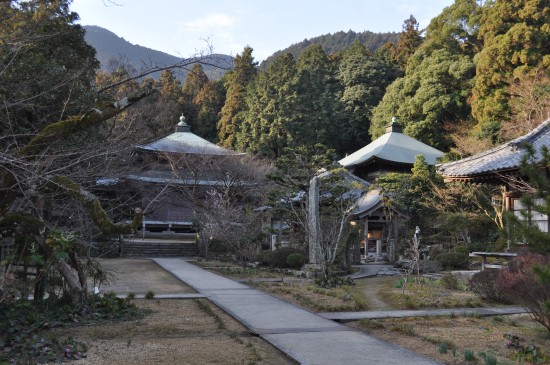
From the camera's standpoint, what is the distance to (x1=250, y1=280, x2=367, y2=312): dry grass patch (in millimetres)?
10047

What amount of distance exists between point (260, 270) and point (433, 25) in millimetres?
31881

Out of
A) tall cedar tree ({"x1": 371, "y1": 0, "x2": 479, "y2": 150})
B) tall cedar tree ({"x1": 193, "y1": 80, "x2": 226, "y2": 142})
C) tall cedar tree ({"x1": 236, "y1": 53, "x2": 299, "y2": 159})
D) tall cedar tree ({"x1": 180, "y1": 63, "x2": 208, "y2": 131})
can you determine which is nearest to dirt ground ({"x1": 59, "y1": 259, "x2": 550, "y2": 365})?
tall cedar tree ({"x1": 371, "y1": 0, "x2": 479, "y2": 150})

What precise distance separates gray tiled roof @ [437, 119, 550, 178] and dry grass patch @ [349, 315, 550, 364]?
19.1 ft

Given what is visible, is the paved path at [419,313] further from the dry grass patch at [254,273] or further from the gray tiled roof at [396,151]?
the gray tiled roof at [396,151]

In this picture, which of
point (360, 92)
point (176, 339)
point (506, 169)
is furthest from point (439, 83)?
point (176, 339)

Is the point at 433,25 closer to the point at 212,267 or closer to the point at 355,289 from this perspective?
the point at 212,267

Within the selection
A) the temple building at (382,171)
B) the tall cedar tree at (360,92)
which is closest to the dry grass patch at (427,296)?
the temple building at (382,171)

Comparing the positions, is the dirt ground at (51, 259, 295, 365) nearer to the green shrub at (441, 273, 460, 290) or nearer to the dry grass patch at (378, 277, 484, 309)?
the dry grass patch at (378, 277, 484, 309)

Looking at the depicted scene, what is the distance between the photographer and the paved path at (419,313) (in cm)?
909

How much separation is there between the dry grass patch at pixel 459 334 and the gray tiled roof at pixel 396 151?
80.1 feet

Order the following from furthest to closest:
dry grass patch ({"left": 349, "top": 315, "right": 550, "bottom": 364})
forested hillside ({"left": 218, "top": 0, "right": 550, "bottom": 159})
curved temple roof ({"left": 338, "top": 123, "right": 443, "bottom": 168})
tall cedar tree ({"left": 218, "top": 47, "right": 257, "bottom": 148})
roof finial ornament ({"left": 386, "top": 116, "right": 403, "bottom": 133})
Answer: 1. tall cedar tree ({"left": 218, "top": 47, "right": 257, "bottom": 148})
2. roof finial ornament ({"left": 386, "top": 116, "right": 403, "bottom": 133})
3. curved temple roof ({"left": 338, "top": 123, "right": 443, "bottom": 168})
4. forested hillside ({"left": 218, "top": 0, "right": 550, "bottom": 159})
5. dry grass patch ({"left": 349, "top": 315, "right": 550, "bottom": 364})

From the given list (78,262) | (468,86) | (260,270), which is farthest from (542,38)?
(78,262)

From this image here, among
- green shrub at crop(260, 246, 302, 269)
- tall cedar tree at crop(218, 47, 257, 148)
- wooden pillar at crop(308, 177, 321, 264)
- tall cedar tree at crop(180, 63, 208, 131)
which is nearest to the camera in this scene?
wooden pillar at crop(308, 177, 321, 264)

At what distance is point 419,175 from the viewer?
2625cm
